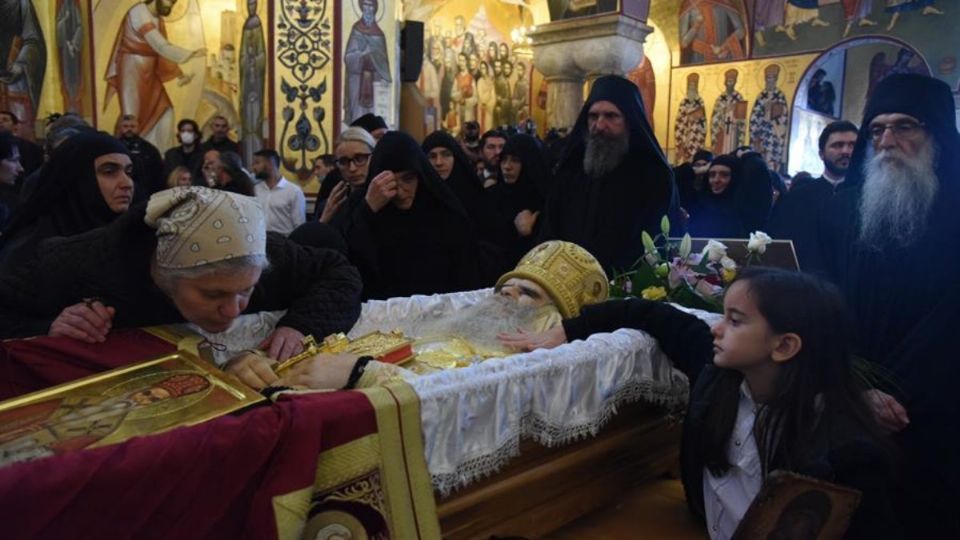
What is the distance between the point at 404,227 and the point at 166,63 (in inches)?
333

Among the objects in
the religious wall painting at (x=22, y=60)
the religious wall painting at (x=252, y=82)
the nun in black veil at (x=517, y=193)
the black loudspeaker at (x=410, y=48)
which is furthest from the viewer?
the black loudspeaker at (x=410, y=48)

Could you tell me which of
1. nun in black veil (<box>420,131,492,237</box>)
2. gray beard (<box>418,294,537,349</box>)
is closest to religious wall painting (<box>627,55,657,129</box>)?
nun in black veil (<box>420,131,492,237</box>)

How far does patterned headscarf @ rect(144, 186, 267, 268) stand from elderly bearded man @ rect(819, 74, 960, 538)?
2.07m

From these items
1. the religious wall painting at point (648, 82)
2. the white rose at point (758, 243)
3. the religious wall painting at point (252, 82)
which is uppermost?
the religious wall painting at point (648, 82)

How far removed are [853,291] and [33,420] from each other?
2.66 meters

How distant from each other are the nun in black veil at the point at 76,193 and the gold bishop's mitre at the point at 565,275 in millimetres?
1836

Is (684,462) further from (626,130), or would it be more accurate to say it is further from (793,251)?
(626,130)

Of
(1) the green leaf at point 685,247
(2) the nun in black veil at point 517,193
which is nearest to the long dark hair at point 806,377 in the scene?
(1) the green leaf at point 685,247

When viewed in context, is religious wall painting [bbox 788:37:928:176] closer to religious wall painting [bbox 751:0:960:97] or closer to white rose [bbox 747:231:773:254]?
religious wall painting [bbox 751:0:960:97]

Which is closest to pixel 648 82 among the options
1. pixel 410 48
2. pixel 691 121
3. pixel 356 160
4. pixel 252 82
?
pixel 691 121

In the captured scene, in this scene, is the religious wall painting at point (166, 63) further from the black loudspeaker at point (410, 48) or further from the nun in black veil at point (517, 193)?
the nun in black veil at point (517, 193)

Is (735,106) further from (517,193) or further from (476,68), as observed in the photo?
(517,193)

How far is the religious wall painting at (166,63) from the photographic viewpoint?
1010 centimetres

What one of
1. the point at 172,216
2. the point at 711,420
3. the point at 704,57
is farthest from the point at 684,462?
the point at 704,57
